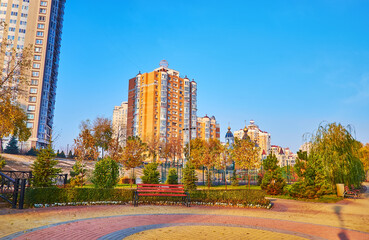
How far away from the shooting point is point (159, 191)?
46.5ft

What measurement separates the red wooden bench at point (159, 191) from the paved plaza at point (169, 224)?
1.19 m

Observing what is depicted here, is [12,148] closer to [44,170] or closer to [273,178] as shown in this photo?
[44,170]

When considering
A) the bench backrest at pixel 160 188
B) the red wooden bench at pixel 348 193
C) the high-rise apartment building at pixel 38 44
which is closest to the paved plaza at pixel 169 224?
the bench backrest at pixel 160 188

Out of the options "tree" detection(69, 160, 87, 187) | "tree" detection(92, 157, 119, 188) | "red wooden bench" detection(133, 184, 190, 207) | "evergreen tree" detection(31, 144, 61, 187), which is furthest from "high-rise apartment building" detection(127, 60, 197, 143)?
"red wooden bench" detection(133, 184, 190, 207)

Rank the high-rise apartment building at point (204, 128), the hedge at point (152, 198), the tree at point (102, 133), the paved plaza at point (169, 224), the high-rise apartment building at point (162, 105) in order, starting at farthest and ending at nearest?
the high-rise apartment building at point (204, 128)
the high-rise apartment building at point (162, 105)
the tree at point (102, 133)
the hedge at point (152, 198)
the paved plaza at point (169, 224)

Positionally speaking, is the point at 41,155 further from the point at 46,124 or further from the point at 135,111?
the point at 135,111

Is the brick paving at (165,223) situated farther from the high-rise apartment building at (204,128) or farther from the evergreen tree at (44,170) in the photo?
the high-rise apartment building at (204,128)

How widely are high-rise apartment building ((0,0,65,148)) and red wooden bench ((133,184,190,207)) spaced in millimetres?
67192

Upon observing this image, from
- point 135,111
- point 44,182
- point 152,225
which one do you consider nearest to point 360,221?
point 152,225

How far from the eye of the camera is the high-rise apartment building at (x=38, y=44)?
72.2 meters

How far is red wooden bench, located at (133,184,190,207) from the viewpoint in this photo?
1412 cm

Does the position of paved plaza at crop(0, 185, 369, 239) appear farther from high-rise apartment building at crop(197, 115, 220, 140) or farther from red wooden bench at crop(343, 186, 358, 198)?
high-rise apartment building at crop(197, 115, 220, 140)

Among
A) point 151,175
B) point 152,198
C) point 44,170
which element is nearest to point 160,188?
point 152,198

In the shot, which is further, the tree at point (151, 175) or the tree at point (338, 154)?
the tree at point (338, 154)
